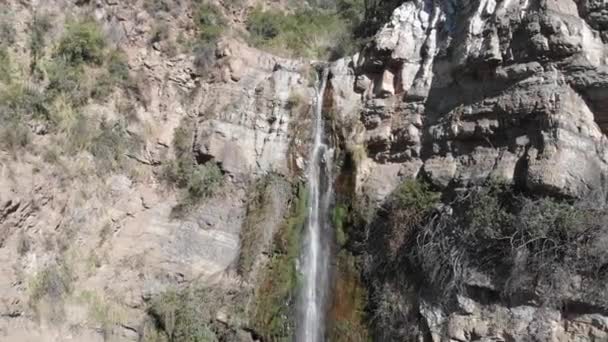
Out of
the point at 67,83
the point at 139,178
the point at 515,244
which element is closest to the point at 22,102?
the point at 67,83

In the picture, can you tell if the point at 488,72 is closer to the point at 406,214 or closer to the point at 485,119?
the point at 485,119

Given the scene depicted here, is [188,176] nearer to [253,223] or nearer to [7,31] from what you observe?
[253,223]

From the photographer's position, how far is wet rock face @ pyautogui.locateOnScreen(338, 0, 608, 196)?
23.9ft

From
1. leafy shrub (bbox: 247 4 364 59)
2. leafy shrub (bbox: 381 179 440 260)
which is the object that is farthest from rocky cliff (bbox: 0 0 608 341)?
leafy shrub (bbox: 247 4 364 59)

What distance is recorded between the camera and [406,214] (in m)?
8.33

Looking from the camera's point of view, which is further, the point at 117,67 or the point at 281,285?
the point at 117,67

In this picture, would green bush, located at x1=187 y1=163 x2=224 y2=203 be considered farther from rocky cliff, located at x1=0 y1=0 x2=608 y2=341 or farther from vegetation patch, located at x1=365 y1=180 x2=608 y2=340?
vegetation patch, located at x1=365 y1=180 x2=608 y2=340

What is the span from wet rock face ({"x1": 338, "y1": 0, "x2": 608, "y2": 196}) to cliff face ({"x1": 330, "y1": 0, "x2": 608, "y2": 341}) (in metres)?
0.02

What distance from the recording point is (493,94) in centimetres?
806

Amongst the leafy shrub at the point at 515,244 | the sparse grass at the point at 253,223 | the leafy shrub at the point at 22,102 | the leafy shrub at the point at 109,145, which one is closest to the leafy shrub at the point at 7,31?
the leafy shrub at the point at 22,102

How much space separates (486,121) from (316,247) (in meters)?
3.31

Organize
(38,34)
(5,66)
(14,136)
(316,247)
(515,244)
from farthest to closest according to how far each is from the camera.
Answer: (38,34) → (316,247) → (5,66) → (14,136) → (515,244)

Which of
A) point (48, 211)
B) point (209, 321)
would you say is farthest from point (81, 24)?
point (209, 321)

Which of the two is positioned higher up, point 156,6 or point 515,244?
point 156,6
